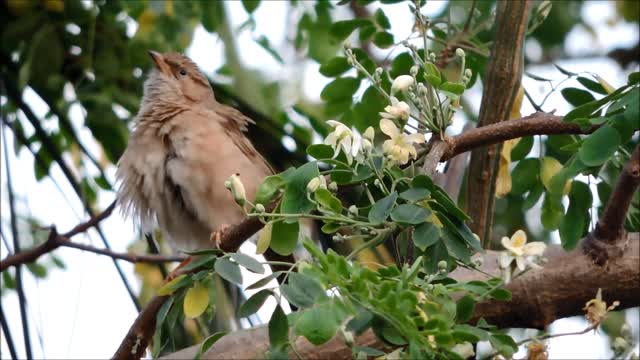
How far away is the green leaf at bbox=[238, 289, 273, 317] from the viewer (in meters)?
2.41

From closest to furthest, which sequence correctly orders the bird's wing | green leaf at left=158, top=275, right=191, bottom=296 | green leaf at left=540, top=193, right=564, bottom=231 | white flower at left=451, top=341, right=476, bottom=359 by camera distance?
white flower at left=451, top=341, right=476, bottom=359 < green leaf at left=158, top=275, right=191, bottom=296 < green leaf at left=540, top=193, right=564, bottom=231 < the bird's wing

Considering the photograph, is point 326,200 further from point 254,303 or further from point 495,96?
point 495,96

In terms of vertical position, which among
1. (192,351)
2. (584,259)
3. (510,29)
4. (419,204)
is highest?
(510,29)

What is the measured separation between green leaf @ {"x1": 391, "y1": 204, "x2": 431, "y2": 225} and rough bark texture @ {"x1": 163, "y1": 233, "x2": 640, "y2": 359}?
0.93 meters

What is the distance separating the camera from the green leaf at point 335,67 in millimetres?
3932

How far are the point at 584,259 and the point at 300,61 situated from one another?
2.59m

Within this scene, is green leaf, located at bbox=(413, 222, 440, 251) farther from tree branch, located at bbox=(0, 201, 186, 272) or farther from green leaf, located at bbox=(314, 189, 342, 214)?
tree branch, located at bbox=(0, 201, 186, 272)

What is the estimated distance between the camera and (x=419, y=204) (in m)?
2.54

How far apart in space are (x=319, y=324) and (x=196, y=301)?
0.82 m

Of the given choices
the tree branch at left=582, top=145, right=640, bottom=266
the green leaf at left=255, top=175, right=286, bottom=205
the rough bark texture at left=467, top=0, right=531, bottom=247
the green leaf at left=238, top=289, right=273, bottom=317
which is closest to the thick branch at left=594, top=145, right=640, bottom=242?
the tree branch at left=582, top=145, right=640, bottom=266

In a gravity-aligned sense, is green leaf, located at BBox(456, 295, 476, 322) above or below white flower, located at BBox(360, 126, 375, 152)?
below

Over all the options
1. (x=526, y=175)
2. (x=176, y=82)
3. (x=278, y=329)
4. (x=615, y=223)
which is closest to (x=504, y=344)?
(x=278, y=329)

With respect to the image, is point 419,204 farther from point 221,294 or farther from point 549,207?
point 221,294

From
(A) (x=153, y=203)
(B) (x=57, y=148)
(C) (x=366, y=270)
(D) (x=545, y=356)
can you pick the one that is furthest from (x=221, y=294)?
(C) (x=366, y=270)
